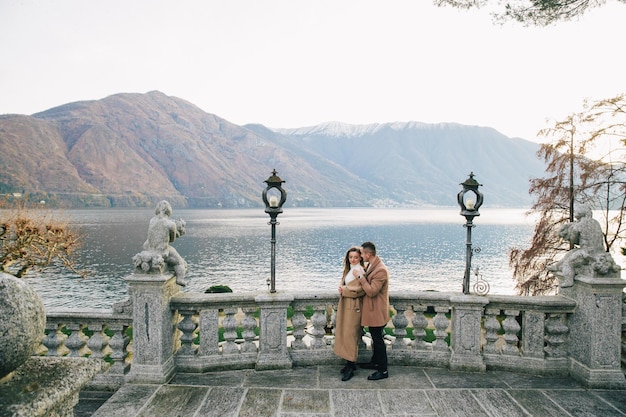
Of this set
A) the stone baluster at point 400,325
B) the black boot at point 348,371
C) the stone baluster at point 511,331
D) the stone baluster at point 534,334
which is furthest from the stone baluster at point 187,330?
the stone baluster at point 534,334

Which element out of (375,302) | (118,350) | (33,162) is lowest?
(118,350)

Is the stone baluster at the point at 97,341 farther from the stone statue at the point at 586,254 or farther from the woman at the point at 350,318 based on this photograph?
the stone statue at the point at 586,254

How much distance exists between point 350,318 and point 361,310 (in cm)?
18

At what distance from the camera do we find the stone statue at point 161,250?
5.21m

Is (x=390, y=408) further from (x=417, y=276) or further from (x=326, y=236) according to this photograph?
(x=326, y=236)

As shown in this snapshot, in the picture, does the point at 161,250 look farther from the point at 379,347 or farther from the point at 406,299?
the point at 406,299

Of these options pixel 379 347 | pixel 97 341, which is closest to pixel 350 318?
pixel 379 347

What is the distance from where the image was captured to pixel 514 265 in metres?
20.8

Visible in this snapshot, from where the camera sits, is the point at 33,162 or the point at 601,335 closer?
the point at 601,335

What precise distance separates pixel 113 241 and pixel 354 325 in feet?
233

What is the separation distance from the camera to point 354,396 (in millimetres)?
4832

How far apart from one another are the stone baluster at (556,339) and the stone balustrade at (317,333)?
14 mm

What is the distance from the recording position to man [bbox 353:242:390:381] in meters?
5.17

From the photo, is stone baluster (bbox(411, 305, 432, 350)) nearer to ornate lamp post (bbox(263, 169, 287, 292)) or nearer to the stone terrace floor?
the stone terrace floor
